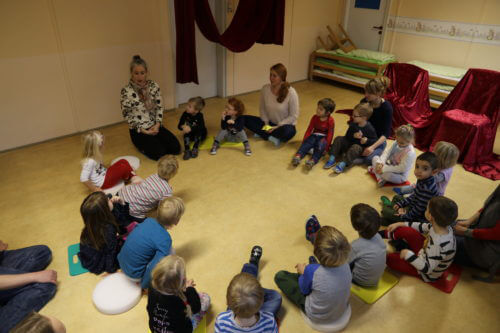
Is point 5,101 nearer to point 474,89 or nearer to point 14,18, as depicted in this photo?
point 14,18

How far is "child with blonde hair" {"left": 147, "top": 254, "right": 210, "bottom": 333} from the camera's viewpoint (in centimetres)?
152

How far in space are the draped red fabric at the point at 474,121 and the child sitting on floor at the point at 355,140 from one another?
842 millimetres

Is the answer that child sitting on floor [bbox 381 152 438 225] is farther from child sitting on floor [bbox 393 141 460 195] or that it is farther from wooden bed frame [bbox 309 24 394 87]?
wooden bed frame [bbox 309 24 394 87]

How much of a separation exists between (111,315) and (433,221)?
6.34ft

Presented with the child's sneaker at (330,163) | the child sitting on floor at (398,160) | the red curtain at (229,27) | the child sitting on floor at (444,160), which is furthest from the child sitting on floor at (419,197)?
the red curtain at (229,27)

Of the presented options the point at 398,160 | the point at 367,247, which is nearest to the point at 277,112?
the point at 398,160

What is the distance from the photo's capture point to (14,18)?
3.19 metres

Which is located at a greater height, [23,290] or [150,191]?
[150,191]

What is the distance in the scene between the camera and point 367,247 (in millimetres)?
1991

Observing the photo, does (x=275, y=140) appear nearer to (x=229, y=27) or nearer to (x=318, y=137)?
(x=318, y=137)

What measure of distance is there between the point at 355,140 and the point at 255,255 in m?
1.84

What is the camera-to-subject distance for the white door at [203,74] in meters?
4.74

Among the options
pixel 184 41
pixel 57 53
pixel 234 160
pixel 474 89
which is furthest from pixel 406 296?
pixel 57 53

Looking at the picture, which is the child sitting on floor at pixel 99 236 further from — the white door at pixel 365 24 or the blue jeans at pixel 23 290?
the white door at pixel 365 24
